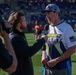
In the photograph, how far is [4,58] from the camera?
2.67 m

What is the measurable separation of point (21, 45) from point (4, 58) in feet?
5.25

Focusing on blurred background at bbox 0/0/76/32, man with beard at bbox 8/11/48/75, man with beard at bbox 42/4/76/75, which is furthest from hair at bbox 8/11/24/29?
blurred background at bbox 0/0/76/32

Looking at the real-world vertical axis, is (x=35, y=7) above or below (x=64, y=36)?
below

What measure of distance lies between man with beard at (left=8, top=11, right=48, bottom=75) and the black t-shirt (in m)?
1.51

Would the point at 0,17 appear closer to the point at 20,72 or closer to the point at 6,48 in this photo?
the point at 6,48

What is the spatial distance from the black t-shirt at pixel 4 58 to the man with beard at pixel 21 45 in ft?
4.95

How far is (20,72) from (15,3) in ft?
146

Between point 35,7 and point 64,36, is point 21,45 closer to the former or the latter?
point 64,36

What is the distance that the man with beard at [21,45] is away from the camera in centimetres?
426

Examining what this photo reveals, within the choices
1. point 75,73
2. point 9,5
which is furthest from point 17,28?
point 9,5

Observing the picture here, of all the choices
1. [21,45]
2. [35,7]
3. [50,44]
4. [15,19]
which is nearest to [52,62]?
[50,44]

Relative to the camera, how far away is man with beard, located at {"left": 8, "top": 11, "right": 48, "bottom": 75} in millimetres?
4262

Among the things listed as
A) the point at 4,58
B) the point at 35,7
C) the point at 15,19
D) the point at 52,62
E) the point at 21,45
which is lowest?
the point at 35,7

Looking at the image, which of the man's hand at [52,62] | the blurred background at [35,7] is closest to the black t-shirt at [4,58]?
the man's hand at [52,62]
